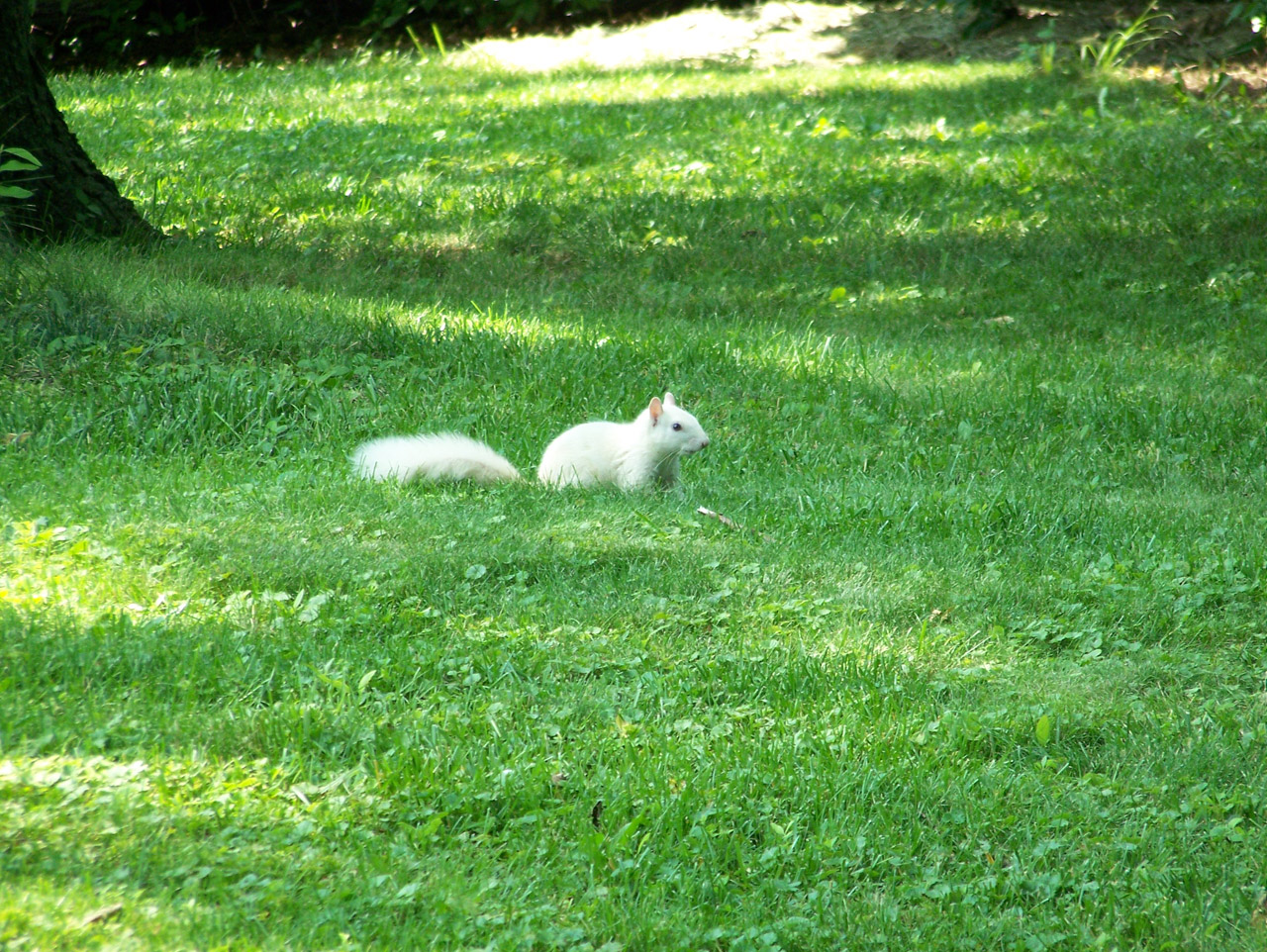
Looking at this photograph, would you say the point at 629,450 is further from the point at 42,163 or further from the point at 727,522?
the point at 42,163

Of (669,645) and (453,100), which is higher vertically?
(453,100)

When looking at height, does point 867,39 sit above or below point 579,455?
above

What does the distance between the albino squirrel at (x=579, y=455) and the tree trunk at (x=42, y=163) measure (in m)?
3.31

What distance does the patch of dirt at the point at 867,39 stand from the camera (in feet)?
43.0

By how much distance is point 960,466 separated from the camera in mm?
6016

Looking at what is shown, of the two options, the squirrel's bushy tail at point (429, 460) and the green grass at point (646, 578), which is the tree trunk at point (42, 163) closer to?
the green grass at point (646, 578)

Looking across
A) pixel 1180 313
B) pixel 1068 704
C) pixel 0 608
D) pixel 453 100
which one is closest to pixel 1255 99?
pixel 1180 313

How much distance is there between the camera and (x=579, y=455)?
5.49 metres

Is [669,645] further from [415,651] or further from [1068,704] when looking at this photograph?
[1068,704]

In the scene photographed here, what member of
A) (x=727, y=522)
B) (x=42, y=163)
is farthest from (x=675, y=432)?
(x=42, y=163)

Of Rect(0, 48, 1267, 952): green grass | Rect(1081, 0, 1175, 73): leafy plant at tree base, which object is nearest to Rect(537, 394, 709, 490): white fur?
Rect(0, 48, 1267, 952): green grass

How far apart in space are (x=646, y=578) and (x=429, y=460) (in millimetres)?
1352

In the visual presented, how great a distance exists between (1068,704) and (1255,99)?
10.6 m

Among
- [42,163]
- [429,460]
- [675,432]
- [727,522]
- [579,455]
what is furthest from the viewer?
[42,163]
